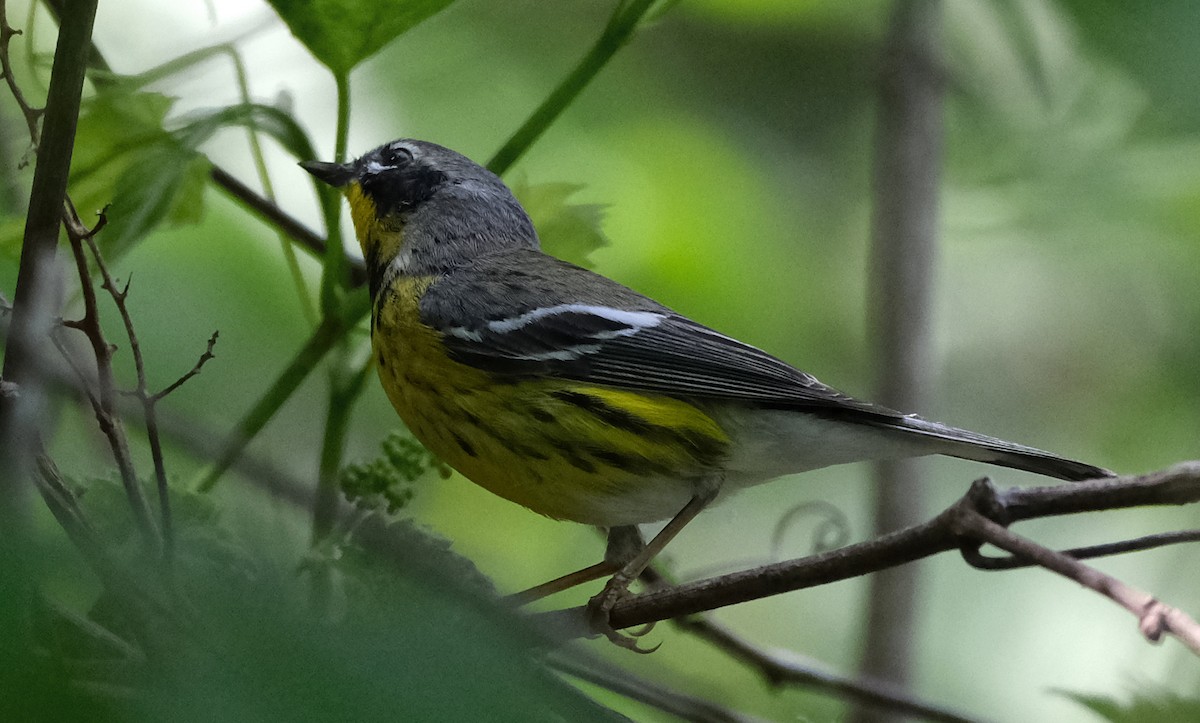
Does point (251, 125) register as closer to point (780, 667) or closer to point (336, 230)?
point (336, 230)

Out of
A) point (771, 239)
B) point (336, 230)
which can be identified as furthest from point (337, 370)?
point (771, 239)

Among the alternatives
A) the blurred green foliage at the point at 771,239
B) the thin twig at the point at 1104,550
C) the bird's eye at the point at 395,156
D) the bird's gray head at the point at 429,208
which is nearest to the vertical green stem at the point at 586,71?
the blurred green foliage at the point at 771,239

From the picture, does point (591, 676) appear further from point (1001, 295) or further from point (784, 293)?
point (1001, 295)

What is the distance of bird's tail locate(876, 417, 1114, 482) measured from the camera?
1869mm

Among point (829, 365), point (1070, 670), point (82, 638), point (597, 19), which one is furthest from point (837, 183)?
point (82, 638)

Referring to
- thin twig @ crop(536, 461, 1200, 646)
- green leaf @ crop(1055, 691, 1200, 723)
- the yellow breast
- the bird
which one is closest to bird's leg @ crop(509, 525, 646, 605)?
the bird

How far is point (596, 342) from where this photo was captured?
2590mm

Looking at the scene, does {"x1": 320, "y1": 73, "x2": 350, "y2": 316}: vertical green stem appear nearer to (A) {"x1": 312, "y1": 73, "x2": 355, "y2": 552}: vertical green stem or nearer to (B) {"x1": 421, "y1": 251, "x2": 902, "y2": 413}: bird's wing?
(A) {"x1": 312, "y1": 73, "x2": 355, "y2": 552}: vertical green stem

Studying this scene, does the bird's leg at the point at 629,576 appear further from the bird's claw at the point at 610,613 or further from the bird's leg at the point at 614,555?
the bird's leg at the point at 614,555

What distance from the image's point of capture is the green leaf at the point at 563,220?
2453 mm

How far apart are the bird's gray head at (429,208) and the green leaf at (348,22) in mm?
1011

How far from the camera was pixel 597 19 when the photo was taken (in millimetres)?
4121

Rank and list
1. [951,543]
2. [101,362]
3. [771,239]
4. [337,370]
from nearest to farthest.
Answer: [951,543] → [101,362] → [337,370] → [771,239]

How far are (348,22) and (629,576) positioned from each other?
114cm
